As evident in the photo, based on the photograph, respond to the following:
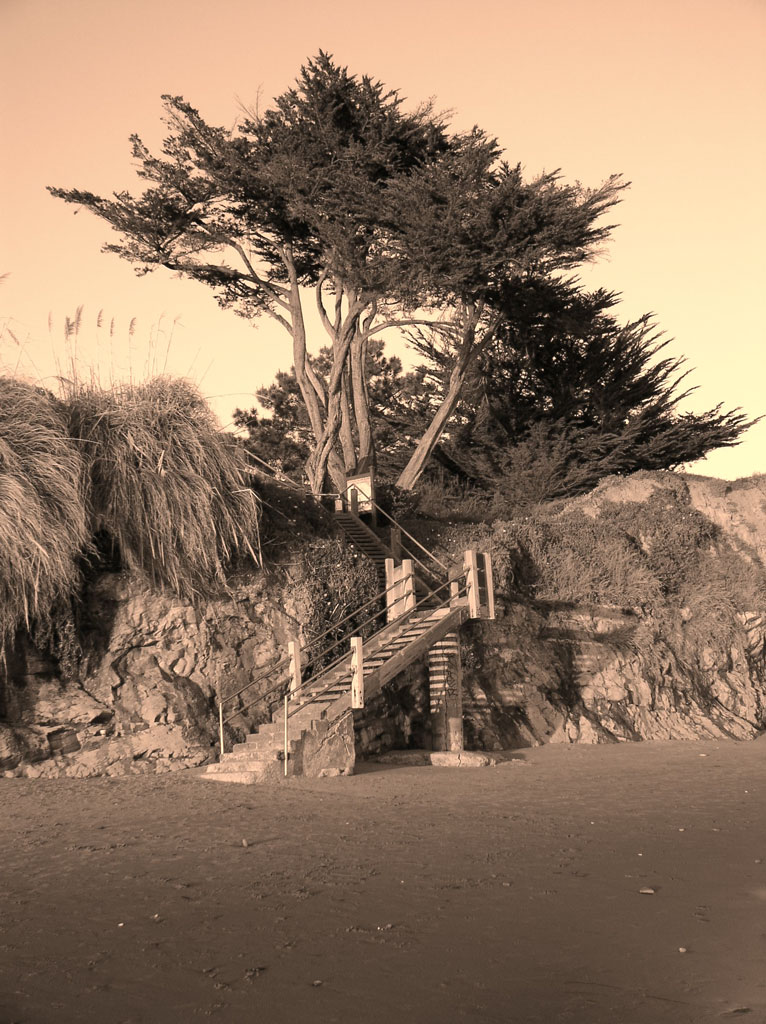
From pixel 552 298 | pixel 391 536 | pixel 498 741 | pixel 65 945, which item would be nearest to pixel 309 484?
pixel 391 536

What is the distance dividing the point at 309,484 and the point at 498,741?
889 cm

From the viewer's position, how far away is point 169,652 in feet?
47.1

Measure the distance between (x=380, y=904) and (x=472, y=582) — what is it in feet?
28.1

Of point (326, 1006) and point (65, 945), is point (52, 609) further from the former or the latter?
point (326, 1006)

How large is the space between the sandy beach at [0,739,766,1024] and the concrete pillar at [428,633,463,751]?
10.1 feet

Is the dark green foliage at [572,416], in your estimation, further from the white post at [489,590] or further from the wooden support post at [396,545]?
the white post at [489,590]

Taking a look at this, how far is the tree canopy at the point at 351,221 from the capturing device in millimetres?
20719

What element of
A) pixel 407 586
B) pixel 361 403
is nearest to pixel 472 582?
pixel 407 586

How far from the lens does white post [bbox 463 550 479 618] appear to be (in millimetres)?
15373

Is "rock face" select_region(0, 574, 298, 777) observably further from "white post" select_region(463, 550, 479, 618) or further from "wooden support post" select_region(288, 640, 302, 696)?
"white post" select_region(463, 550, 479, 618)

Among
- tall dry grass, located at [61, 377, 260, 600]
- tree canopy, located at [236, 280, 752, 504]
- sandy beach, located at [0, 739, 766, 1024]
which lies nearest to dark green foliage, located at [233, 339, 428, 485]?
tree canopy, located at [236, 280, 752, 504]

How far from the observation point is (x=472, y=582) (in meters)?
15.5

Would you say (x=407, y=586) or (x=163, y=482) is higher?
(x=163, y=482)

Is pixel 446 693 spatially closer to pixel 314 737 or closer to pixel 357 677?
pixel 357 677
